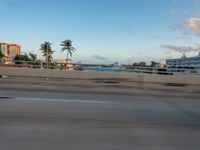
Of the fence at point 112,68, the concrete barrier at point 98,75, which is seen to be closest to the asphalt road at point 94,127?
the concrete barrier at point 98,75

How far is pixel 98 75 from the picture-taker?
1914 cm

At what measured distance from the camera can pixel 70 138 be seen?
5582 mm

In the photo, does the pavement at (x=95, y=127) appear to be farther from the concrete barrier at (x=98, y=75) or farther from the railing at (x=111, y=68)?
the railing at (x=111, y=68)

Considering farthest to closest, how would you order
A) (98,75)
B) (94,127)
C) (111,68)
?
(111,68)
(98,75)
(94,127)

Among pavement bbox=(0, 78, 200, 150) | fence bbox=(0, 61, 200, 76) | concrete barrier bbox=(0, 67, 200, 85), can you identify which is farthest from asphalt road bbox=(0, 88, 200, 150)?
fence bbox=(0, 61, 200, 76)

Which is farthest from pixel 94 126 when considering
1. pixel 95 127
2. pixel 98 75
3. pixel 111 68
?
pixel 111 68

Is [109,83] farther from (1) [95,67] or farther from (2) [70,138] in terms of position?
(2) [70,138]

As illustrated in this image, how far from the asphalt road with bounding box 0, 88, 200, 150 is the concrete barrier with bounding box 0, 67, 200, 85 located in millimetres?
9799

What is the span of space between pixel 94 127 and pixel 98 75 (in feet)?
41.7

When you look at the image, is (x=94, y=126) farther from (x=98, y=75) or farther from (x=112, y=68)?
(x=112, y=68)

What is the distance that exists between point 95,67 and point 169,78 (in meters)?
4.80

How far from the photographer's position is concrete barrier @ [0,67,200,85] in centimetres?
1912

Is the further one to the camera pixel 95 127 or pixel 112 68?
pixel 112 68

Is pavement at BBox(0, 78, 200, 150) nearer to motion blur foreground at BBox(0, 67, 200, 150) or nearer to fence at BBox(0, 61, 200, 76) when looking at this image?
motion blur foreground at BBox(0, 67, 200, 150)
